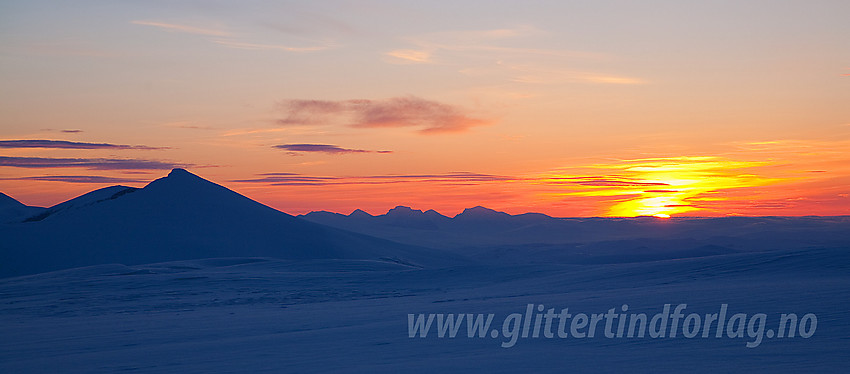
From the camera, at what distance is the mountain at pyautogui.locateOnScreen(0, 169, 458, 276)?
48969 millimetres

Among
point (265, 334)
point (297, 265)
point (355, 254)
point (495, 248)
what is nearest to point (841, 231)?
point (495, 248)

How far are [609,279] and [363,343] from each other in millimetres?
10099

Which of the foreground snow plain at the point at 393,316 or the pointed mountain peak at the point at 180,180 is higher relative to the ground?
the pointed mountain peak at the point at 180,180

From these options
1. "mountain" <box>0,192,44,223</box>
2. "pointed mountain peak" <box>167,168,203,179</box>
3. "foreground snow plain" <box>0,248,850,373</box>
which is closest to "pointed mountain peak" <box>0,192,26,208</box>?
"mountain" <box>0,192,44,223</box>

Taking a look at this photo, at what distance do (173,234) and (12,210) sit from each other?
5249cm

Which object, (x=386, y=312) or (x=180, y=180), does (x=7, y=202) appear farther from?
(x=386, y=312)

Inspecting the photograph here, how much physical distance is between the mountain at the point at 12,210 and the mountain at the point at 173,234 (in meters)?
24.0

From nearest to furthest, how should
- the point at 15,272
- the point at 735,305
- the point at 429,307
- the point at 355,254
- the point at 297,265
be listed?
the point at 735,305 < the point at 429,307 < the point at 297,265 < the point at 15,272 < the point at 355,254

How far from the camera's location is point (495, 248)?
147 m

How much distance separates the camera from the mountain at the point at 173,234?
48969 millimetres

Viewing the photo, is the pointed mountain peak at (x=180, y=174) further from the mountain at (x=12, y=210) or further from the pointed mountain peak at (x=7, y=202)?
the pointed mountain peak at (x=7, y=202)

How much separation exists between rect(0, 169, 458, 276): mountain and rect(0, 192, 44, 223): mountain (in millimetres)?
23977

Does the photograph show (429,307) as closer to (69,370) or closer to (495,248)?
(69,370)

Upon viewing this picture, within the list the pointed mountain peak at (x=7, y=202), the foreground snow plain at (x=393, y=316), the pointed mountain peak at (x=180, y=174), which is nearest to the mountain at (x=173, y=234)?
the pointed mountain peak at (x=180, y=174)
